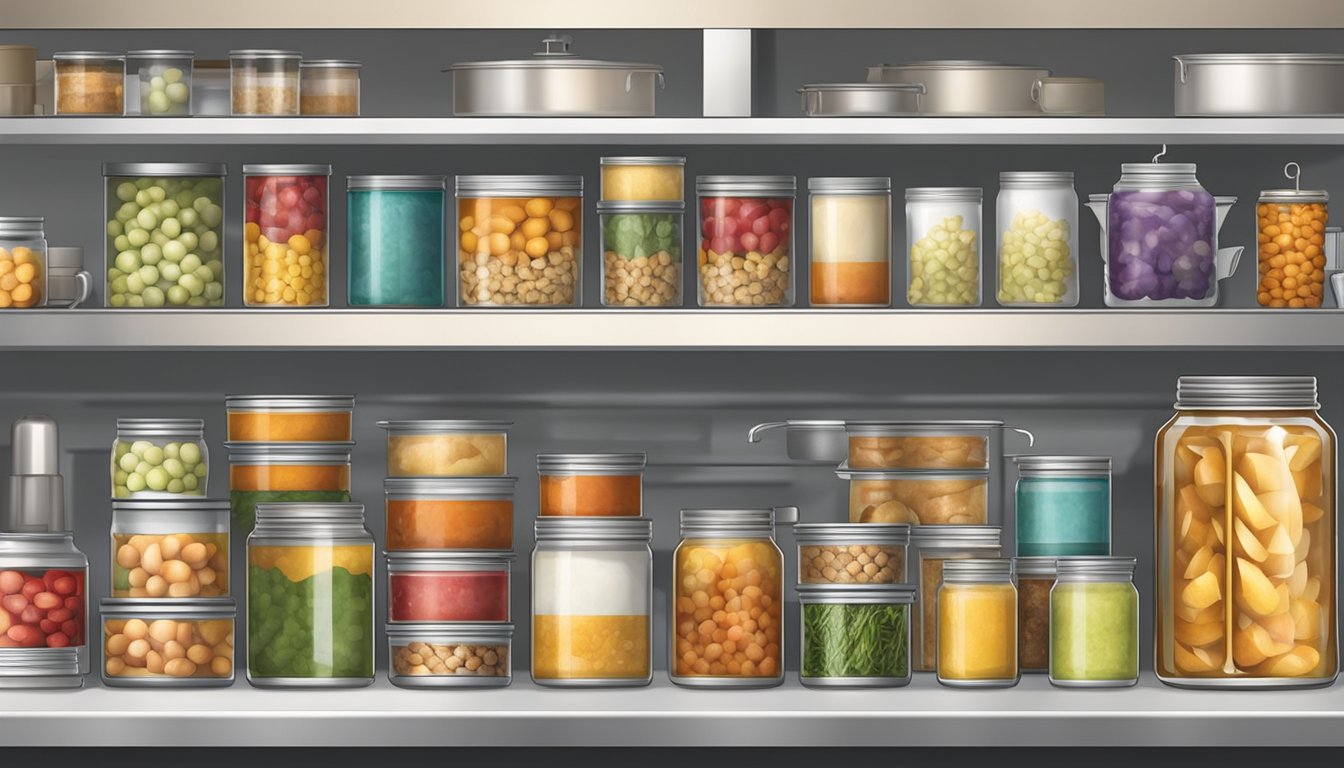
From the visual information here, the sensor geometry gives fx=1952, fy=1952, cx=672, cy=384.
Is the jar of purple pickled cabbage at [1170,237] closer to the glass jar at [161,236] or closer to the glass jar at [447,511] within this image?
the glass jar at [447,511]

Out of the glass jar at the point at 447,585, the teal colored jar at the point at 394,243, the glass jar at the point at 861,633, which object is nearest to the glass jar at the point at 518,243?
the teal colored jar at the point at 394,243

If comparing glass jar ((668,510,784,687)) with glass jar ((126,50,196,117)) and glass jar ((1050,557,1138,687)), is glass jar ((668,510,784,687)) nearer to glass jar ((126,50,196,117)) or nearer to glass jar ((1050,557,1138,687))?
glass jar ((1050,557,1138,687))

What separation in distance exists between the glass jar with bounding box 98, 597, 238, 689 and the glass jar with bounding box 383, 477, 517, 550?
185 millimetres

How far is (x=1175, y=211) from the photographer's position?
72.2 inches

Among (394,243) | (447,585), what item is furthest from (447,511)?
(394,243)

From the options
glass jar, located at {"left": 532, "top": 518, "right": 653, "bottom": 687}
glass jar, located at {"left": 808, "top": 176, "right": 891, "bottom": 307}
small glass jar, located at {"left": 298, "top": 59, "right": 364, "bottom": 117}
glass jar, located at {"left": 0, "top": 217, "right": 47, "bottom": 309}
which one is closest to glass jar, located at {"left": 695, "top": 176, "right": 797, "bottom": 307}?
glass jar, located at {"left": 808, "top": 176, "right": 891, "bottom": 307}

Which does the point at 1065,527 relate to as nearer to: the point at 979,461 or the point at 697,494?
the point at 979,461

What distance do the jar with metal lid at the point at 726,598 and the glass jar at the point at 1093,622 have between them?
261 millimetres

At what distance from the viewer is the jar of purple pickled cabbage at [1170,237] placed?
1832 mm

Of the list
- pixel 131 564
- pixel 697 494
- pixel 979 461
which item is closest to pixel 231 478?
pixel 131 564

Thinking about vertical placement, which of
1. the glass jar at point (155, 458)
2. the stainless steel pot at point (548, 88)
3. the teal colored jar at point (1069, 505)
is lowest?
the teal colored jar at point (1069, 505)

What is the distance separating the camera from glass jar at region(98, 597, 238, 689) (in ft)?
5.91

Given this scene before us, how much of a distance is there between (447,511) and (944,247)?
0.53 meters

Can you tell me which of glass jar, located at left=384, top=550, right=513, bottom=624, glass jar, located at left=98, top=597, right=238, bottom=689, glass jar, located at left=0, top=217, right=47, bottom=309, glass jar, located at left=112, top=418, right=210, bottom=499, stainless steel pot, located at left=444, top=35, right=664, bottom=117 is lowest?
glass jar, located at left=98, top=597, right=238, bottom=689
